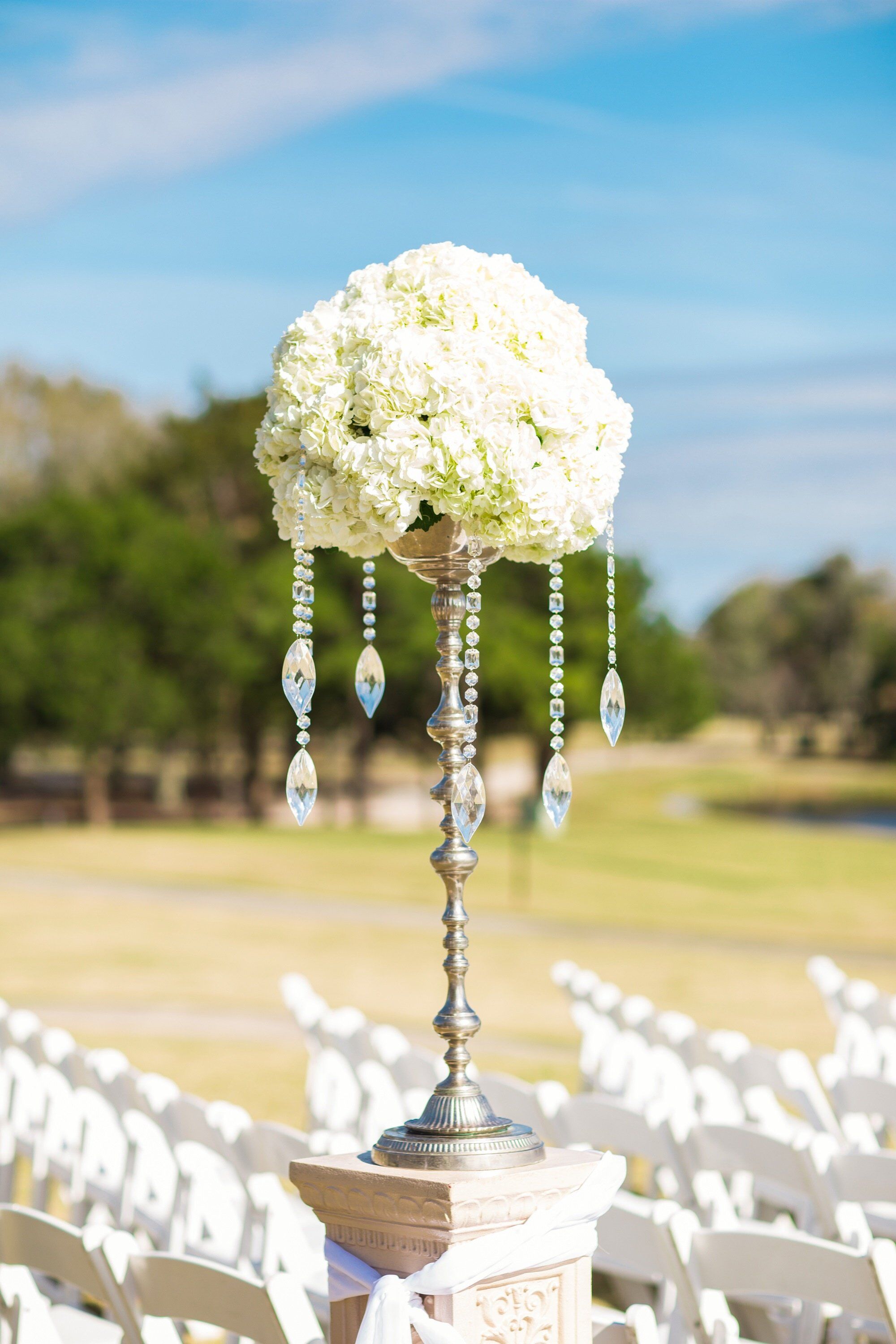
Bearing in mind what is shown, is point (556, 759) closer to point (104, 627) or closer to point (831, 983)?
point (831, 983)

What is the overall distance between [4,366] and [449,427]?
6884cm

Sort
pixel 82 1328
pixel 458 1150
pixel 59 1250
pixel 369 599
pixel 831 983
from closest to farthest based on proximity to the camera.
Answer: pixel 458 1150
pixel 369 599
pixel 59 1250
pixel 82 1328
pixel 831 983

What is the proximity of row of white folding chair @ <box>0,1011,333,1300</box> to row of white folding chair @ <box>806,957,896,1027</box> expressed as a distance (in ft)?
11.0

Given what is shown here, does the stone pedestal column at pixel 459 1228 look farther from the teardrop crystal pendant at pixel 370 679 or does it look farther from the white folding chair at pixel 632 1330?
the teardrop crystal pendant at pixel 370 679

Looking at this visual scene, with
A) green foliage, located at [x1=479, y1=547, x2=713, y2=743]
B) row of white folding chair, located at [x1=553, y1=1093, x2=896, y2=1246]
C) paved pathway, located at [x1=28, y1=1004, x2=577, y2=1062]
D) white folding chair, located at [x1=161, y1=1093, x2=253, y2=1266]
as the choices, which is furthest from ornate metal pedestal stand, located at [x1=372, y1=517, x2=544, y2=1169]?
green foliage, located at [x1=479, y1=547, x2=713, y2=743]

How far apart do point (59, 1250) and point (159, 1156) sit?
1283 mm

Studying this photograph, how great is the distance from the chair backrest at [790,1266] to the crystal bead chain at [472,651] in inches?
47.5

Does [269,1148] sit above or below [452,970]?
below

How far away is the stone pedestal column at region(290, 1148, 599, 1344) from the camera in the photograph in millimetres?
2730

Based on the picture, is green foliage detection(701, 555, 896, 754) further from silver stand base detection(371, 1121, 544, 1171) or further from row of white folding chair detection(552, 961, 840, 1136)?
silver stand base detection(371, 1121, 544, 1171)

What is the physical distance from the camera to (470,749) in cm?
327

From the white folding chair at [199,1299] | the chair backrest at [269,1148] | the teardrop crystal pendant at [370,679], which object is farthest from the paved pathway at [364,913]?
the teardrop crystal pendant at [370,679]

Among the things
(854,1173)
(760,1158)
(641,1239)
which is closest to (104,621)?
(760,1158)

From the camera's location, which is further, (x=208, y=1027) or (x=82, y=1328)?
(x=208, y=1027)
